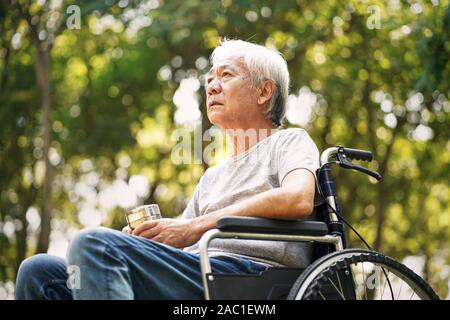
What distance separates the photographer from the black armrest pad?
2.48 metres

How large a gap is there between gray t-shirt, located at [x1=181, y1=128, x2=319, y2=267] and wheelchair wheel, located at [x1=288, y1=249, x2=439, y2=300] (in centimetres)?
20

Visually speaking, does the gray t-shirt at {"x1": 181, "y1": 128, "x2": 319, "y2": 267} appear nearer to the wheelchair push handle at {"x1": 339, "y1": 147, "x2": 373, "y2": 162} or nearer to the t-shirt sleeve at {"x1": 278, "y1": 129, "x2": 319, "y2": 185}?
the t-shirt sleeve at {"x1": 278, "y1": 129, "x2": 319, "y2": 185}

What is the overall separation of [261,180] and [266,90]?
19.1 inches

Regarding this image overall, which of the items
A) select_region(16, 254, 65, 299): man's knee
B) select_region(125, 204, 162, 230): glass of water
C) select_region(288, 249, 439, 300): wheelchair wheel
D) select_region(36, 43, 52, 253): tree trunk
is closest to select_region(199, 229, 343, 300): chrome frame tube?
select_region(288, 249, 439, 300): wheelchair wheel

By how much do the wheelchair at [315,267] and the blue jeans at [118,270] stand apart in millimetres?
124

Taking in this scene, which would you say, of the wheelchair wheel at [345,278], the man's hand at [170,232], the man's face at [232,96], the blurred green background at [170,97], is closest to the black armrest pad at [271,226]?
the wheelchair wheel at [345,278]

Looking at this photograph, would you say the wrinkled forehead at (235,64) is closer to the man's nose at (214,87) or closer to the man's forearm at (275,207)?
the man's nose at (214,87)

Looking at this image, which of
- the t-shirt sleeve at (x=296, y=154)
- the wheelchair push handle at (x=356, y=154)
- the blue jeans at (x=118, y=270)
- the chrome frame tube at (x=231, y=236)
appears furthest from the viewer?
the wheelchair push handle at (x=356, y=154)

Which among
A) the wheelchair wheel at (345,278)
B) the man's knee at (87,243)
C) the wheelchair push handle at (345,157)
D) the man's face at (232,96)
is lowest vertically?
the wheelchair wheel at (345,278)

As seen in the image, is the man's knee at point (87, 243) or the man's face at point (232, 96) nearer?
the man's knee at point (87, 243)

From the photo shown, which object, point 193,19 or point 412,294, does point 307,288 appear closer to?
point 412,294

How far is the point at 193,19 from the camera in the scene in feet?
25.8

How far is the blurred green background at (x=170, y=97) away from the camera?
789cm

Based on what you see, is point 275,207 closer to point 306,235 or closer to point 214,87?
point 306,235
